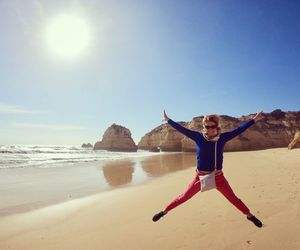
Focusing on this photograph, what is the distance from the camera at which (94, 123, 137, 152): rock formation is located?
108m

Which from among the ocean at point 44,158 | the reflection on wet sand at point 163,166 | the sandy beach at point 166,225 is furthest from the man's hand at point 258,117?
the ocean at point 44,158

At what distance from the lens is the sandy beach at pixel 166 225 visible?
Result: 5652 mm

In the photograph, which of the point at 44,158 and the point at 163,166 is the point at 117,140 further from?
the point at 163,166

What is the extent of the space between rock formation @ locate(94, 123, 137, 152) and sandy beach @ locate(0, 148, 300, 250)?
97737 mm

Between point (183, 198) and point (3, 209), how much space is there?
8174mm

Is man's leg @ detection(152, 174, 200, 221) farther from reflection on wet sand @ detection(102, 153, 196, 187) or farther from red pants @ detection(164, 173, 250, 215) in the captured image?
reflection on wet sand @ detection(102, 153, 196, 187)

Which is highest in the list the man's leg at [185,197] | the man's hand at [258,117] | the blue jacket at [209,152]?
the man's hand at [258,117]

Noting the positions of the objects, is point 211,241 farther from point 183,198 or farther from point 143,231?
point 143,231

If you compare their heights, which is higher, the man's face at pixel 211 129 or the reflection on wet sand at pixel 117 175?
the man's face at pixel 211 129

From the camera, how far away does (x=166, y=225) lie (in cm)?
680

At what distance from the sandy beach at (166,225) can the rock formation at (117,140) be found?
321 feet

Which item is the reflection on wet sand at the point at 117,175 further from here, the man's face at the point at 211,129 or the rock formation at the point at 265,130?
the rock formation at the point at 265,130

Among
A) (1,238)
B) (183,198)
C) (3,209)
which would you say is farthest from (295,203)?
(3,209)

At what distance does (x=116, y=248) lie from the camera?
577 cm
